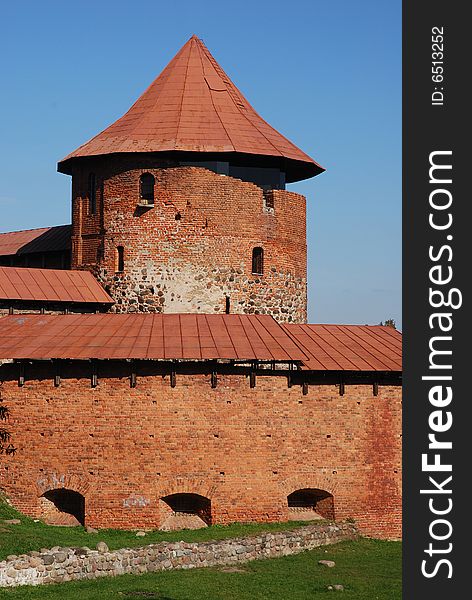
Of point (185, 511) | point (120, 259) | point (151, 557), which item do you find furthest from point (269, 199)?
point (151, 557)

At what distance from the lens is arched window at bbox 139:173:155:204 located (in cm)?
2484

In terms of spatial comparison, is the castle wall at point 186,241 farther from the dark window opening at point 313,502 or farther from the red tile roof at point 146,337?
the dark window opening at point 313,502

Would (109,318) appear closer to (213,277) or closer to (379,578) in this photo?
(213,277)

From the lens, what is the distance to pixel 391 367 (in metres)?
20.7

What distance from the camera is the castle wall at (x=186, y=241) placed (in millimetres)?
24469

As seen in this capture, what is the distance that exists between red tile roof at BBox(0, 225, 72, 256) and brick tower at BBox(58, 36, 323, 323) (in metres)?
1.75

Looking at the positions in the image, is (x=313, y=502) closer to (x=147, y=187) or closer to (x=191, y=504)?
(x=191, y=504)

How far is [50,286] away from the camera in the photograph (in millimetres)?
24281

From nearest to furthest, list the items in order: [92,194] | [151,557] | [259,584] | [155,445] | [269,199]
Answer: [259,584] < [151,557] < [155,445] < [269,199] < [92,194]

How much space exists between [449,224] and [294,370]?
29.8ft

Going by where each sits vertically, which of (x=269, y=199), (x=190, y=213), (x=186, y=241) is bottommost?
(x=186, y=241)

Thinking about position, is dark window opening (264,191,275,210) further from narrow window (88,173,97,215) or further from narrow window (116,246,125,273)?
narrow window (88,173,97,215)

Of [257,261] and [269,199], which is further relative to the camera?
[269,199]

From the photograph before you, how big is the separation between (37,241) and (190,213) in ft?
18.8
